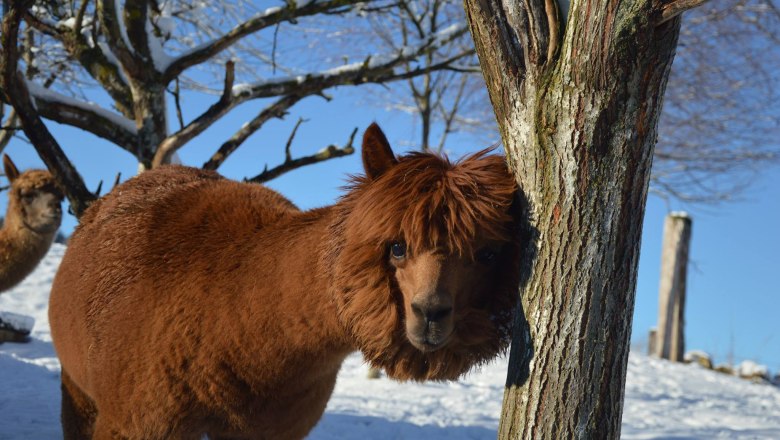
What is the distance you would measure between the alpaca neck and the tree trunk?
728 cm

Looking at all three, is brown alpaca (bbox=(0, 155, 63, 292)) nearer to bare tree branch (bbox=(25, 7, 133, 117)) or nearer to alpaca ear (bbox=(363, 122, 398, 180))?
bare tree branch (bbox=(25, 7, 133, 117))

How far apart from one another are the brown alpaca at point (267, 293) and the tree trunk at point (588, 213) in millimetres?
206

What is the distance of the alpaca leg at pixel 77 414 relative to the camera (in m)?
4.48

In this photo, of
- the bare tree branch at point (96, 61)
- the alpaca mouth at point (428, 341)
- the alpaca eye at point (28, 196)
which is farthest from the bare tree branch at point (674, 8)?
the alpaca eye at point (28, 196)

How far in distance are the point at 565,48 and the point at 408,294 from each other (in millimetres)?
1168

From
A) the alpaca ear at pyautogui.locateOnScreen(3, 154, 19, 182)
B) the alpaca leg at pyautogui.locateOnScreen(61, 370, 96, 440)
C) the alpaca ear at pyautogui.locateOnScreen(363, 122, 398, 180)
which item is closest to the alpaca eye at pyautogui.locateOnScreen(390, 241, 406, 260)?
the alpaca ear at pyautogui.locateOnScreen(363, 122, 398, 180)

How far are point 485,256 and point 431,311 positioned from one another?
42 centimetres

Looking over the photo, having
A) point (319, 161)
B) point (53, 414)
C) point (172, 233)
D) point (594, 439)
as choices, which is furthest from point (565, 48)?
point (53, 414)

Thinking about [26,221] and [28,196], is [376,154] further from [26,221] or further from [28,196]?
[26,221]

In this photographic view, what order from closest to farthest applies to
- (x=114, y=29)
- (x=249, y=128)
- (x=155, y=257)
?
(x=155, y=257), (x=114, y=29), (x=249, y=128)

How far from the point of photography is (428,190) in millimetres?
2656

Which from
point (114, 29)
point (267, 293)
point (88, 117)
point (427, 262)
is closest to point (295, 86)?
point (114, 29)

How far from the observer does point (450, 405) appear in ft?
27.7

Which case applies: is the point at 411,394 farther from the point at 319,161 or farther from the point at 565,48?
the point at 565,48
